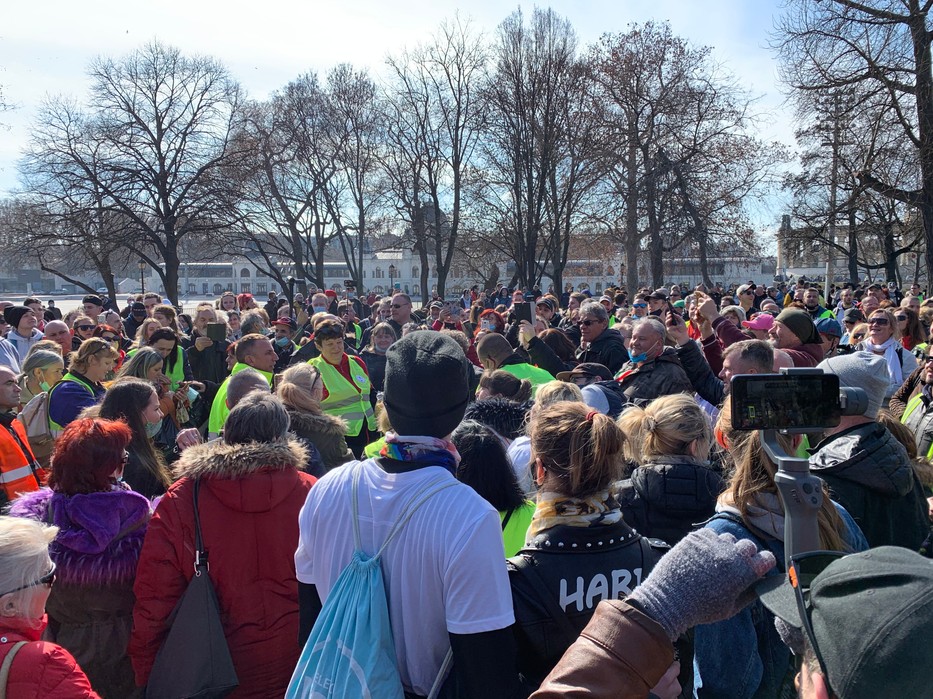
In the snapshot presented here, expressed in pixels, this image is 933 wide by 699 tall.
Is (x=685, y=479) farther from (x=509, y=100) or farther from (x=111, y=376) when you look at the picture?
(x=509, y=100)

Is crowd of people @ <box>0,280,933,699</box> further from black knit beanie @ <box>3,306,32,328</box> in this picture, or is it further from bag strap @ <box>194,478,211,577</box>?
black knit beanie @ <box>3,306,32,328</box>

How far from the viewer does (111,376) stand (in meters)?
7.29

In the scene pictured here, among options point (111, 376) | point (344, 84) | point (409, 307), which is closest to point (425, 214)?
point (344, 84)

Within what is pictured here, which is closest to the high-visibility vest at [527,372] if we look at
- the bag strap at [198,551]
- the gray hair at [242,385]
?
the gray hair at [242,385]

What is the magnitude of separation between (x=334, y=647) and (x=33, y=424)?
15.2 feet

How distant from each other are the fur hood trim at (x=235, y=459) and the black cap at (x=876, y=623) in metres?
2.25

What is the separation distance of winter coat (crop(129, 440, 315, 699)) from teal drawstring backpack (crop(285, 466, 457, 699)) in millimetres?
1117

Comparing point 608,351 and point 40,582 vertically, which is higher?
point 608,351

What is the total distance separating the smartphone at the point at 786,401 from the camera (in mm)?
1608

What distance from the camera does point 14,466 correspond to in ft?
13.6

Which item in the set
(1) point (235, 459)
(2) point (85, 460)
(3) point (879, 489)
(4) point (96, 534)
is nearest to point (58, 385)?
(2) point (85, 460)

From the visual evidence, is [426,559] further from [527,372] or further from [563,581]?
[527,372]

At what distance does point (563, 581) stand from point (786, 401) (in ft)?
2.89

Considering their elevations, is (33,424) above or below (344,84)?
below
